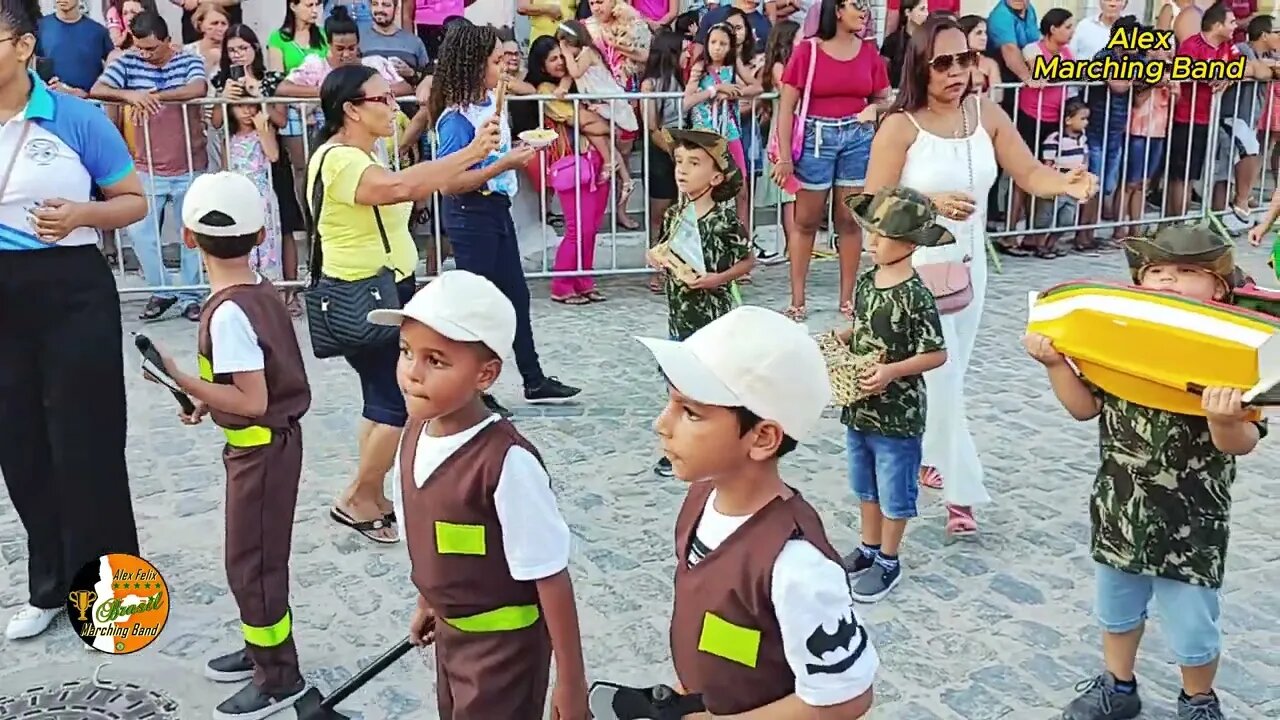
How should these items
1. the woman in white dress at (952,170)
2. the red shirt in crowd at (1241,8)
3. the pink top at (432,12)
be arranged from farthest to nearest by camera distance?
the red shirt in crowd at (1241,8) → the pink top at (432,12) → the woman in white dress at (952,170)

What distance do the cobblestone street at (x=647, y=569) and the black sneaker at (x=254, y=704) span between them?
0.47 ft

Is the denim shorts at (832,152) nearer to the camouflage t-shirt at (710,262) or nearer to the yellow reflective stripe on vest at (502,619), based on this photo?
A: the camouflage t-shirt at (710,262)

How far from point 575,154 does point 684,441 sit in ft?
23.3

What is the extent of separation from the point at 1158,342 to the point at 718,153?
8.14 ft

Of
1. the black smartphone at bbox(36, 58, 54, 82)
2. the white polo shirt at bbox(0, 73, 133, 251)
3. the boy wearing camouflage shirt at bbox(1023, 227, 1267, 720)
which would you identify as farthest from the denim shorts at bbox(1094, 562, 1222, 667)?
the black smartphone at bbox(36, 58, 54, 82)

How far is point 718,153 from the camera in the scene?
5.30 meters

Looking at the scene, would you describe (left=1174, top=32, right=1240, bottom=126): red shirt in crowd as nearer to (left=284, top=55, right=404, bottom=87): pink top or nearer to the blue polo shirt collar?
(left=284, top=55, right=404, bottom=87): pink top

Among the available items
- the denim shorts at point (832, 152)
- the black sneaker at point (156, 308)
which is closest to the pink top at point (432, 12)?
the black sneaker at point (156, 308)

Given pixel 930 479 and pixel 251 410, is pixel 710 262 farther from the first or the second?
pixel 251 410

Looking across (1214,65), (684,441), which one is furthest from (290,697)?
(1214,65)

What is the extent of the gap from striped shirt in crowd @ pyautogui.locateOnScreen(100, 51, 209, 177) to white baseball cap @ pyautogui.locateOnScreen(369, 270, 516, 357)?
6.39m

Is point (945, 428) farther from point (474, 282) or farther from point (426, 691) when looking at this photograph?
point (474, 282)

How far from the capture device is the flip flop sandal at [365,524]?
525 centimetres

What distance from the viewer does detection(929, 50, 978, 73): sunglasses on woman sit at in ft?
16.0
